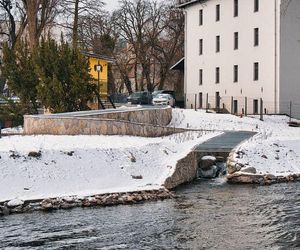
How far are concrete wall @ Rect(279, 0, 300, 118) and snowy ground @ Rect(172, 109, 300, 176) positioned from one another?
602 cm

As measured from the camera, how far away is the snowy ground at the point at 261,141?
86.8 ft

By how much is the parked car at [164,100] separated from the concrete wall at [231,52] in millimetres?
3000

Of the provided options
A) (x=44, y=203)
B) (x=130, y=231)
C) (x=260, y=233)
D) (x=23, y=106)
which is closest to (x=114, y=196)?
→ (x=44, y=203)

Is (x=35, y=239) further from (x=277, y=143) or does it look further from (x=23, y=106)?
(x=23, y=106)

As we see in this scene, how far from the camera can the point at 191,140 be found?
97.8 ft

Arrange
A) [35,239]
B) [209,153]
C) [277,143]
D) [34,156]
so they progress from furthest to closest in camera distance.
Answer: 1. [277,143]
2. [209,153]
3. [34,156]
4. [35,239]

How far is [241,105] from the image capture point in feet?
165

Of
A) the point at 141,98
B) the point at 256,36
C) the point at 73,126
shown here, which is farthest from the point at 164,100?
the point at 73,126

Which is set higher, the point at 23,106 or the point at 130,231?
the point at 23,106

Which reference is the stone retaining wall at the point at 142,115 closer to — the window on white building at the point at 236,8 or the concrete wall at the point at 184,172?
the concrete wall at the point at 184,172

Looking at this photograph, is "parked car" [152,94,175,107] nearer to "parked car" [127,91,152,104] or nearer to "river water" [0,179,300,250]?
"parked car" [127,91,152,104]

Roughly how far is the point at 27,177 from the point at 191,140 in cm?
1139

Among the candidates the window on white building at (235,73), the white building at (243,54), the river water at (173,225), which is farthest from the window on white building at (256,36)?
the river water at (173,225)

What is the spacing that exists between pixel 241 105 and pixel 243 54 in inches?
170
